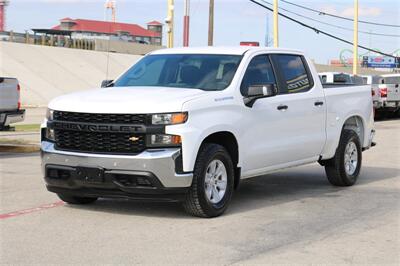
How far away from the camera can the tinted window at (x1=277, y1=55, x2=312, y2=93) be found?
329 inches

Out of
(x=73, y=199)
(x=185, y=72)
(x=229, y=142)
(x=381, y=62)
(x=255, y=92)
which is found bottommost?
(x=73, y=199)

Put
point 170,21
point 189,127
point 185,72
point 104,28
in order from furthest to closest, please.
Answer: point 104,28 → point 170,21 → point 185,72 → point 189,127

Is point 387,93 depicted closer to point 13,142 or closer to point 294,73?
point 13,142

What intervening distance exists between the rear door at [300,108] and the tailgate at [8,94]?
22.0 feet

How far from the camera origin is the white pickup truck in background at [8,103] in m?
12.8

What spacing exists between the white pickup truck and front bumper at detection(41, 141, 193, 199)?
1 centimetres

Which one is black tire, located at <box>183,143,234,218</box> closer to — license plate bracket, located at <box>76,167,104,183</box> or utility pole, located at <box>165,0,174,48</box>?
license plate bracket, located at <box>76,167,104,183</box>

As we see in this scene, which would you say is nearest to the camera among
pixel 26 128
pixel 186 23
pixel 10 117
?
pixel 10 117

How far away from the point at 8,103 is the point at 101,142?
22.9ft

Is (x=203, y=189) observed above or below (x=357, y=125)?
below

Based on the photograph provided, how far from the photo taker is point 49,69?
3972 centimetres

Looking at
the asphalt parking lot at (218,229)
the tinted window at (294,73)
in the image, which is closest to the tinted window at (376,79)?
the asphalt parking lot at (218,229)

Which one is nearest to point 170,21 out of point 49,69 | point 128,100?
point 128,100

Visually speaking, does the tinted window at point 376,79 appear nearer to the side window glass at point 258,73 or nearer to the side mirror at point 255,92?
the side window glass at point 258,73
